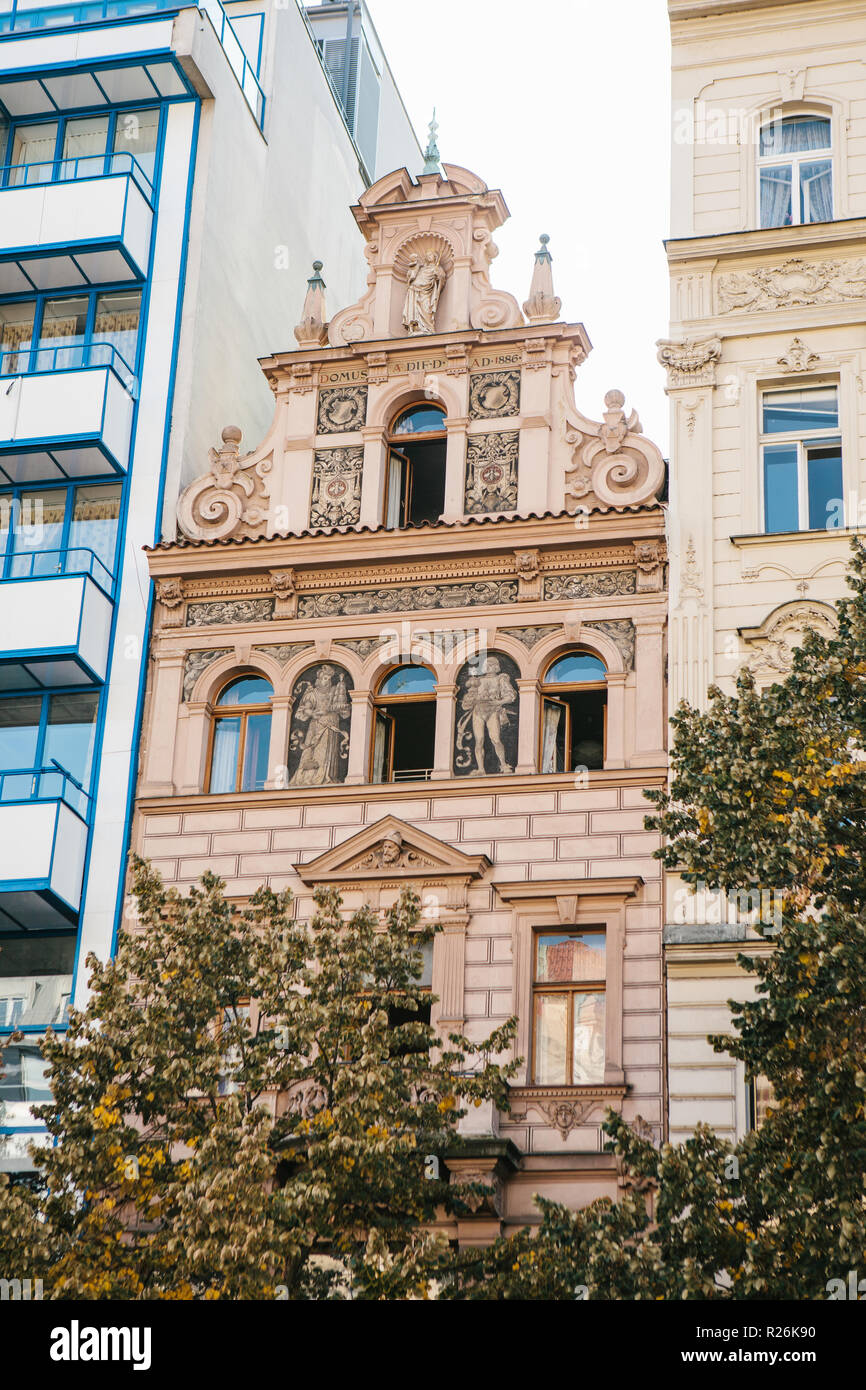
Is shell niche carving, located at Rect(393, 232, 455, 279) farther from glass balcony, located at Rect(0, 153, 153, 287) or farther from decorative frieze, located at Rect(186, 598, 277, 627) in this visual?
decorative frieze, located at Rect(186, 598, 277, 627)

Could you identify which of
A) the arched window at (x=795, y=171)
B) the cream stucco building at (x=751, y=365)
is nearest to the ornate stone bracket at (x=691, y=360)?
Answer: the cream stucco building at (x=751, y=365)

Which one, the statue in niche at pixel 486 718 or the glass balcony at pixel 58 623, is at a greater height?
the glass balcony at pixel 58 623

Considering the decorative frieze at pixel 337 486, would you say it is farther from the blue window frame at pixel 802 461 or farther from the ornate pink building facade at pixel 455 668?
the blue window frame at pixel 802 461

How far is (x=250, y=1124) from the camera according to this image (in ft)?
62.2

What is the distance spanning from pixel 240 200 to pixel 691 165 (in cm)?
804

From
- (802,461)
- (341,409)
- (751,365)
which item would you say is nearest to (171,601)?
(341,409)

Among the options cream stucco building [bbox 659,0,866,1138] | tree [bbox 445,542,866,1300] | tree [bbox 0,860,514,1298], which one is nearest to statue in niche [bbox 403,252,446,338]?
cream stucco building [bbox 659,0,866,1138]

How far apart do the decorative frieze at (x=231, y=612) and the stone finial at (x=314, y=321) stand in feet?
13.4

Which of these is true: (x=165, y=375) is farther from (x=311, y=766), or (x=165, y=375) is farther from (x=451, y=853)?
(x=451, y=853)

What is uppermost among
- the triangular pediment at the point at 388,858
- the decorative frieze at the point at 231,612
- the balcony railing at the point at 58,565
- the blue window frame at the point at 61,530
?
the blue window frame at the point at 61,530

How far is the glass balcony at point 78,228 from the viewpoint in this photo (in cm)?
2950

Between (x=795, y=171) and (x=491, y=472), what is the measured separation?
5892 mm

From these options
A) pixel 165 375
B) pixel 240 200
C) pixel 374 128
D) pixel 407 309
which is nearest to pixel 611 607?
pixel 407 309

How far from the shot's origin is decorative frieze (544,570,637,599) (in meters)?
25.7
